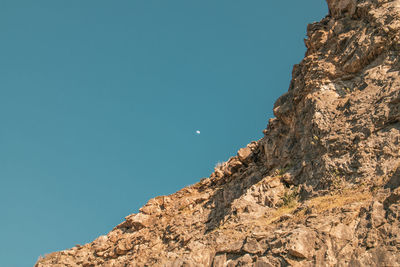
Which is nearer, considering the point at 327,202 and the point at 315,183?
the point at 327,202

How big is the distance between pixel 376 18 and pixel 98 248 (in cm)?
1740

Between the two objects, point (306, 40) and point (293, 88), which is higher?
point (306, 40)

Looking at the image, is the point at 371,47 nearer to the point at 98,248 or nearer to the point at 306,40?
the point at 306,40

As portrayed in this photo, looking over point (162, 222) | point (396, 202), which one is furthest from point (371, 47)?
point (162, 222)

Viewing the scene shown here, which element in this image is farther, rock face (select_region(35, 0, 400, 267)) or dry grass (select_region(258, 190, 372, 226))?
dry grass (select_region(258, 190, 372, 226))

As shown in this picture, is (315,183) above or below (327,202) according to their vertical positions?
above

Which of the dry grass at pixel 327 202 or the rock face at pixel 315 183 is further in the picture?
the dry grass at pixel 327 202

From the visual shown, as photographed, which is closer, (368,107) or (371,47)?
(368,107)

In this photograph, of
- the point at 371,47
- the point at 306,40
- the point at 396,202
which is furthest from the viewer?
the point at 306,40

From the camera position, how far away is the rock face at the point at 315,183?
879 centimetres

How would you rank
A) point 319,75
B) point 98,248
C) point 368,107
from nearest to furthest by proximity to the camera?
point 368,107 < point 319,75 < point 98,248

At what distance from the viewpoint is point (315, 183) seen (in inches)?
494

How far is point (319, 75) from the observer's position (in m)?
15.4

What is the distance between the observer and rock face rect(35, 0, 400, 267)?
8789mm
